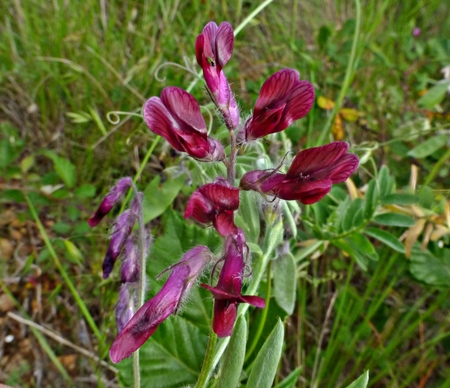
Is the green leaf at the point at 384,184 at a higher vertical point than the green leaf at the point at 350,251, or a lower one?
higher

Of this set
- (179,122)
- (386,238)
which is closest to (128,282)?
(179,122)

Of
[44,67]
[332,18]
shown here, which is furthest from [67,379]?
[332,18]

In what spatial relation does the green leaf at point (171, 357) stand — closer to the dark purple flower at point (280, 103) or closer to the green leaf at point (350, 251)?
the green leaf at point (350, 251)

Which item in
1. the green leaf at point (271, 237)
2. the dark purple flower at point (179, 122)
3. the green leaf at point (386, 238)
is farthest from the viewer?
the green leaf at point (386, 238)

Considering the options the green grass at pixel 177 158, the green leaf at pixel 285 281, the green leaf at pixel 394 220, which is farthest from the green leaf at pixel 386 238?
the green leaf at pixel 285 281

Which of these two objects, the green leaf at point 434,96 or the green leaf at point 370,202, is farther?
the green leaf at point 434,96

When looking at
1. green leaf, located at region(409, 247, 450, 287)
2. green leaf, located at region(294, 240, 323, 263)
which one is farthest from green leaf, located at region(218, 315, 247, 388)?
green leaf, located at region(409, 247, 450, 287)

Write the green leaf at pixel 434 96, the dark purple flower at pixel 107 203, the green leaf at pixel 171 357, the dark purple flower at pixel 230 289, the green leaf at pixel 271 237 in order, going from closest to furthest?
the dark purple flower at pixel 230 289
the green leaf at pixel 271 237
the dark purple flower at pixel 107 203
the green leaf at pixel 171 357
the green leaf at pixel 434 96
